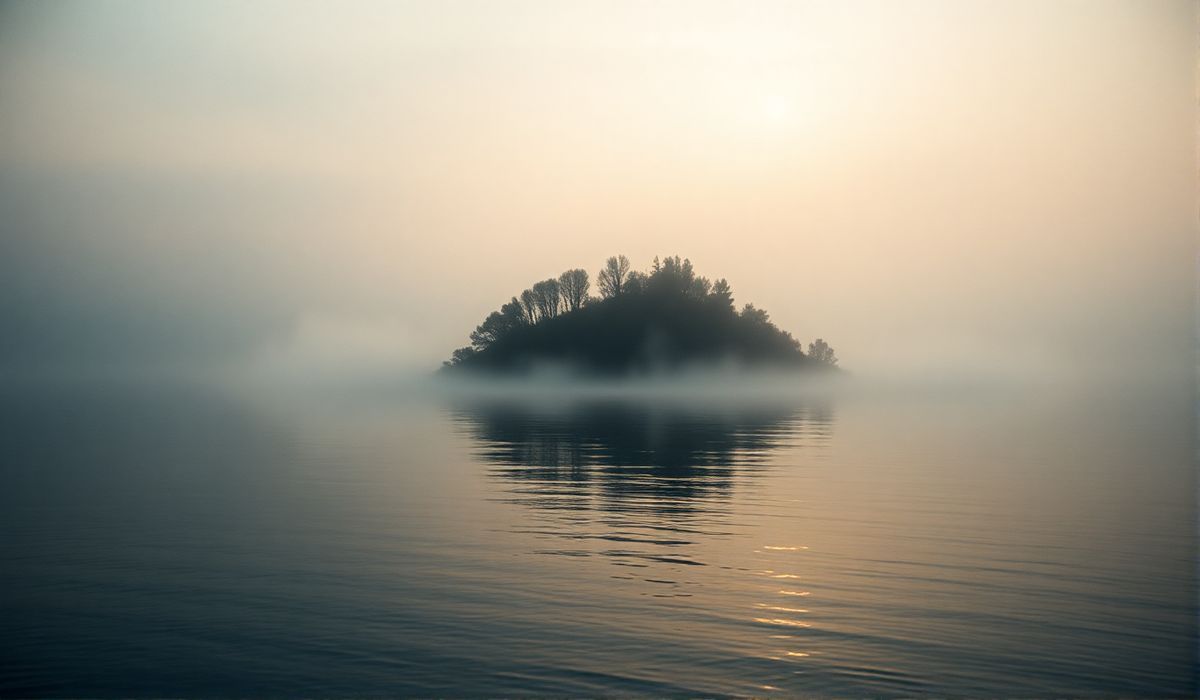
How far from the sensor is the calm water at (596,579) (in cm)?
1539

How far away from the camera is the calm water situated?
1539cm

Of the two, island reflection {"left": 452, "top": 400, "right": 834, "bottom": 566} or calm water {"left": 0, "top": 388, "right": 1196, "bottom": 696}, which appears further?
island reflection {"left": 452, "top": 400, "right": 834, "bottom": 566}

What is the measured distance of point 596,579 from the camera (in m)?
21.4

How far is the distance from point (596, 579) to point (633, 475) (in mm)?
21420

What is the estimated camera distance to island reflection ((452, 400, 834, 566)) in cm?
2755

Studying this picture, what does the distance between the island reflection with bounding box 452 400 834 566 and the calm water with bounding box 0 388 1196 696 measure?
0.25m

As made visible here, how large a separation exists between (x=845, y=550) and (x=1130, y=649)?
9.30 meters

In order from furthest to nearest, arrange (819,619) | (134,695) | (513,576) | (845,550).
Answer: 1. (845,550)
2. (513,576)
3. (819,619)
4. (134,695)

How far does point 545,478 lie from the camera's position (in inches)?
1649

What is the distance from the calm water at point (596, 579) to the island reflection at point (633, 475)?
0.25 meters

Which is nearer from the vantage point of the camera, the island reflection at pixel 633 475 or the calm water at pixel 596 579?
the calm water at pixel 596 579

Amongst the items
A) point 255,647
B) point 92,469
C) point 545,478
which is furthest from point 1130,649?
point 92,469

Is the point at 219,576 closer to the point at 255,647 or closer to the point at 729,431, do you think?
the point at 255,647

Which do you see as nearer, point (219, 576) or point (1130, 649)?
point (1130, 649)
